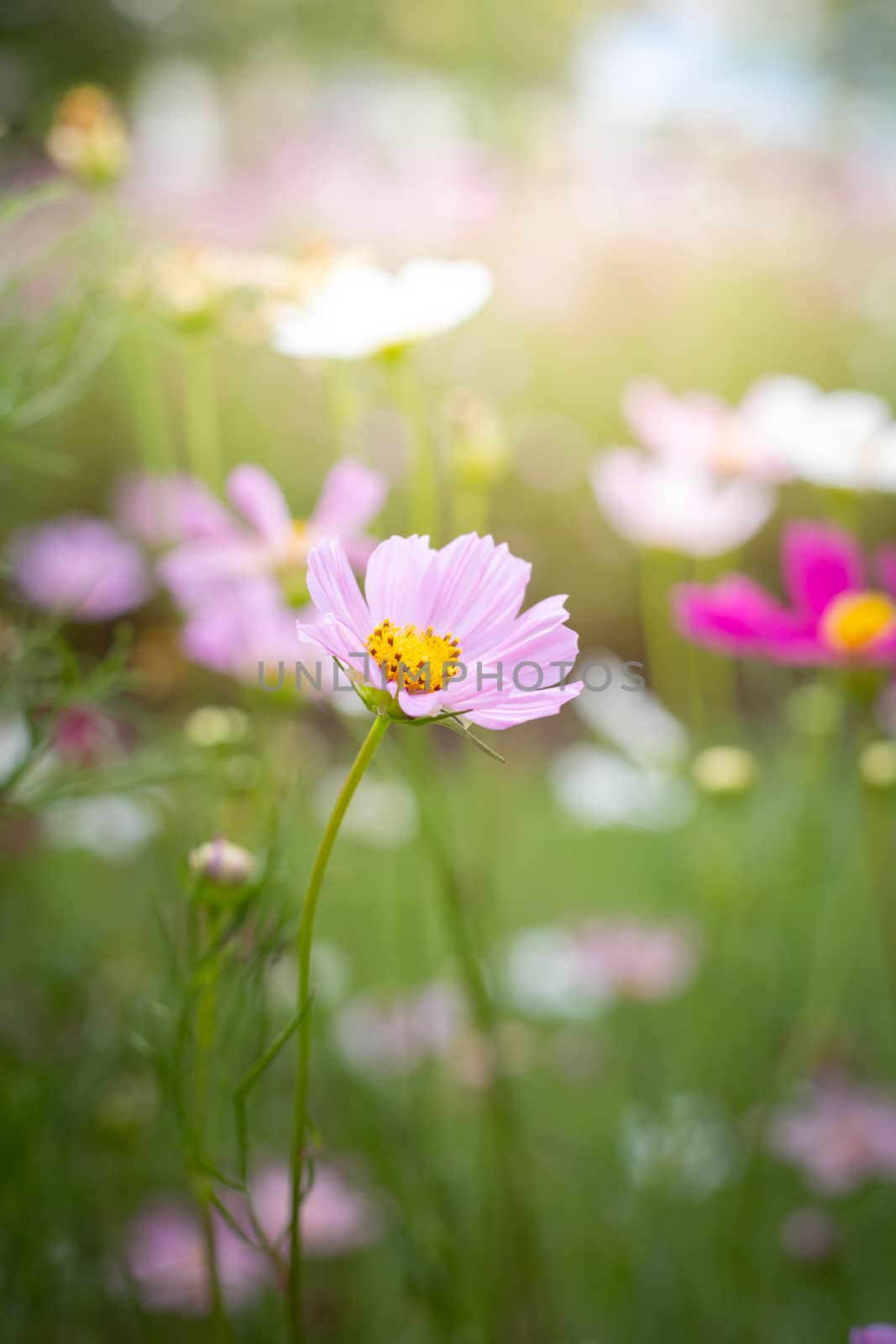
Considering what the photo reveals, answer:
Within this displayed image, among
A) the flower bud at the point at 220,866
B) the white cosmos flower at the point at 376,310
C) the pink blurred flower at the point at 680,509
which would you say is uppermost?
the white cosmos flower at the point at 376,310

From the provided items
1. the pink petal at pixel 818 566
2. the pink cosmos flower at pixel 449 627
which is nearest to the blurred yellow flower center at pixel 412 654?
the pink cosmos flower at pixel 449 627

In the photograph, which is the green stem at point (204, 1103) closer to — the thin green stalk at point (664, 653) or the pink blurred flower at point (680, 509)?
the pink blurred flower at point (680, 509)

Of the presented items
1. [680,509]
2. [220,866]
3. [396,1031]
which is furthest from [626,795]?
[220,866]

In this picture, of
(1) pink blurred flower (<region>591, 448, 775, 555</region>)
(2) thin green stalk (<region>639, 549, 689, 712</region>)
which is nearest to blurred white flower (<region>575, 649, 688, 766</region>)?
(1) pink blurred flower (<region>591, 448, 775, 555</region>)

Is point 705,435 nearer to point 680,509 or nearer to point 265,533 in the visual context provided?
point 680,509

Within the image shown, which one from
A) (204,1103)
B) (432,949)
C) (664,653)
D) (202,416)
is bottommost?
(664,653)

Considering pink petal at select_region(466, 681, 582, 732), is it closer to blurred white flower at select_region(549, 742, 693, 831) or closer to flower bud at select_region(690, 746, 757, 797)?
flower bud at select_region(690, 746, 757, 797)
